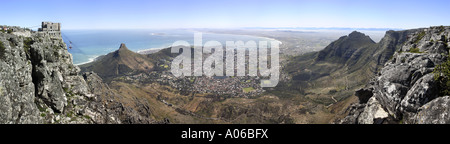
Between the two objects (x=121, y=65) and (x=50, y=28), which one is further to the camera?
(x=121, y=65)

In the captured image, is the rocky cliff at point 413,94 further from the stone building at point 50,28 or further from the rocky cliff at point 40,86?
the stone building at point 50,28

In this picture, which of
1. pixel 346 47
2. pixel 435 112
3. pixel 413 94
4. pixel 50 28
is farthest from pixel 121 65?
pixel 346 47

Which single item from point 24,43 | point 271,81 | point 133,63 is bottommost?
point 271,81

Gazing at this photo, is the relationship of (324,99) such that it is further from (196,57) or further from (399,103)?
(196,57)

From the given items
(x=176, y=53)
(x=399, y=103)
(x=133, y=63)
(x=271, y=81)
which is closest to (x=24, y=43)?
(x=399, y=103)

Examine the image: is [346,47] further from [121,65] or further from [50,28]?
[50,28]

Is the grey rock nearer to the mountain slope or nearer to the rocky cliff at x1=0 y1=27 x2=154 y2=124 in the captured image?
the rocky cliff at x1=0 y1=27 x2=154 y2=124

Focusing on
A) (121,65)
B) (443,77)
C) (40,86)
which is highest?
(443,77)

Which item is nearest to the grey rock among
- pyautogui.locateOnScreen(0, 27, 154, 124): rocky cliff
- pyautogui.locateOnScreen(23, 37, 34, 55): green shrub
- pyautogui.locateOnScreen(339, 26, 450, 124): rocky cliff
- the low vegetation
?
pyautogui.locateOnScreen(339, 26, 450, 124): rocky cliff
